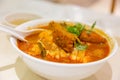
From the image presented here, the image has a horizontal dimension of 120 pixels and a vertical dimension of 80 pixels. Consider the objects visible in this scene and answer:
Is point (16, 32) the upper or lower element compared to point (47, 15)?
upper

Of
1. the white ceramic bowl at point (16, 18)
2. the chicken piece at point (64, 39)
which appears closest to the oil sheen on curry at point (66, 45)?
the chicken piece at point (64, 39)

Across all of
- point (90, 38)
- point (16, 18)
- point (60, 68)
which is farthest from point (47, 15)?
point (60, 68)

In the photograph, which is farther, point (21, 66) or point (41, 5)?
point (41, 5)

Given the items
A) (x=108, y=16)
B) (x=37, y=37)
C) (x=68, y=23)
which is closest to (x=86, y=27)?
(x=68, y=23)

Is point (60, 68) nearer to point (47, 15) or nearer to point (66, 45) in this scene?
point (66, 45)

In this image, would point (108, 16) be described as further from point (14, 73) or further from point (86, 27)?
point (14, 73)

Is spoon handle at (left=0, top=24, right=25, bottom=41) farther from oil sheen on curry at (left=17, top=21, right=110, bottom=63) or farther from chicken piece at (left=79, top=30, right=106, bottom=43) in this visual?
chicken piece at (left=79, top=30, right=106, bottom=43)
